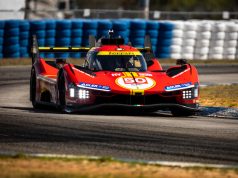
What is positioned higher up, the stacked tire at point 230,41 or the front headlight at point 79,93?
the front headlight at point 79,93

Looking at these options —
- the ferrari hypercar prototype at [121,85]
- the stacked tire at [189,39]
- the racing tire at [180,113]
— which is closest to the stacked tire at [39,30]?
the stacked tire at [189,39]

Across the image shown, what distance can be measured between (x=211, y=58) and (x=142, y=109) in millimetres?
18870

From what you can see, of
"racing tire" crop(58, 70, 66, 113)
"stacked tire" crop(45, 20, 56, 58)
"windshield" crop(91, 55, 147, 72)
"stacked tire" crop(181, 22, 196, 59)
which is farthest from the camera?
"stacked tire" crop(181, 22, 196, 59)

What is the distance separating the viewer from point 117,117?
55.2 feet

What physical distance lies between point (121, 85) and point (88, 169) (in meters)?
6.71

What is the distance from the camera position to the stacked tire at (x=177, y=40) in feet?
113

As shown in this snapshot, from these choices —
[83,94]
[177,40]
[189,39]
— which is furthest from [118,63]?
[189,39]

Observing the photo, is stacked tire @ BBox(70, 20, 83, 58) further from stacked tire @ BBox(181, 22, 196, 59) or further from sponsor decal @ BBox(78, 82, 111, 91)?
sponsor decal @ BBox(78, 82, 111, 91)

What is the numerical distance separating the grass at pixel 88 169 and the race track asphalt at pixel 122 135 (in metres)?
0.78

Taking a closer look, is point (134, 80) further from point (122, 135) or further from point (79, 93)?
point (122, 135)

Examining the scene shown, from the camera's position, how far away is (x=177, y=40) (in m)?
34.5

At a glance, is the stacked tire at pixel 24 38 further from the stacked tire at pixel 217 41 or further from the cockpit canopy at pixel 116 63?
the cockpit canopy at pixel 116 63

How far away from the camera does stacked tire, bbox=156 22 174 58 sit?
34.3 metres

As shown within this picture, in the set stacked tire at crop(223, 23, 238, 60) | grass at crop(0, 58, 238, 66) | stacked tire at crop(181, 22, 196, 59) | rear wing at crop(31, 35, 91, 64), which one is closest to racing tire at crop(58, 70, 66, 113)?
rear wing at crop(31, 35, 91, 64)
